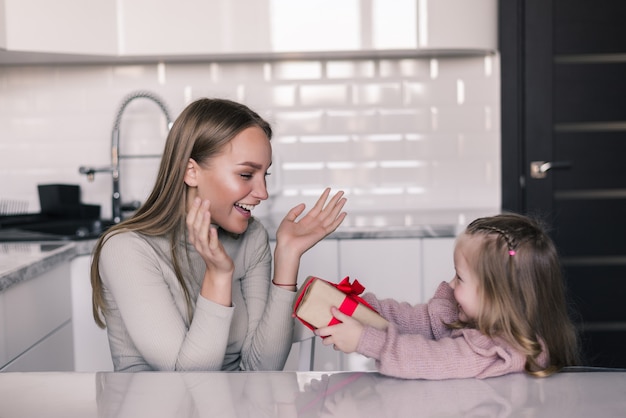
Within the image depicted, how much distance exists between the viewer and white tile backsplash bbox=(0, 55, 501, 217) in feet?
10.8

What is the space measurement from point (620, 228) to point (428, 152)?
33.7 inches

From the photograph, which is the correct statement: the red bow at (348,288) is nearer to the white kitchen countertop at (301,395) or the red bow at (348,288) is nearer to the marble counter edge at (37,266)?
the white kitchen countertop at (301,395)

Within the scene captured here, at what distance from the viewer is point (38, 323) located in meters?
2.27

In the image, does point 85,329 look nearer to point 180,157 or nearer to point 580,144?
point 180,157

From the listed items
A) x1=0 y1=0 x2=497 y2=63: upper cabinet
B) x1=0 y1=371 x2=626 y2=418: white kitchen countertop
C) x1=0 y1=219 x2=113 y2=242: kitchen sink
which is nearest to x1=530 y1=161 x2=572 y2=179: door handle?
x1=0 y1=0 x2=497 y2=63: upper cabinet

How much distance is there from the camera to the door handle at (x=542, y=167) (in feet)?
10.9

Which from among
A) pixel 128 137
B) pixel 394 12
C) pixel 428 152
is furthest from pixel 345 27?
pixel 128 137

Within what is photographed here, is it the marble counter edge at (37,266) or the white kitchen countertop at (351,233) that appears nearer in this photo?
the marble counter edge at (37,266)

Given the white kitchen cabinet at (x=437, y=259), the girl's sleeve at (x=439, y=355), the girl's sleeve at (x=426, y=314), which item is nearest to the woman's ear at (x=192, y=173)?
the girl's sleeve at (x=426, y=314)

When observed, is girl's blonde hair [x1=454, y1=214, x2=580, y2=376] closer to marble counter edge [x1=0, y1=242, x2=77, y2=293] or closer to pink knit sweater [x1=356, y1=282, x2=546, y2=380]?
pink knit sweater [x1=356, y1=282, x2=546, y2=380]

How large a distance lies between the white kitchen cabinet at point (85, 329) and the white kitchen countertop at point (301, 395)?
4.97 ft

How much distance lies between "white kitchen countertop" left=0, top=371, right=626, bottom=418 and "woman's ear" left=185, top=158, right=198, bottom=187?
641mm

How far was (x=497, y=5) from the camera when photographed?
3121 millimetres

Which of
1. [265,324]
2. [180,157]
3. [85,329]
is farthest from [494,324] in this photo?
[85,329]
